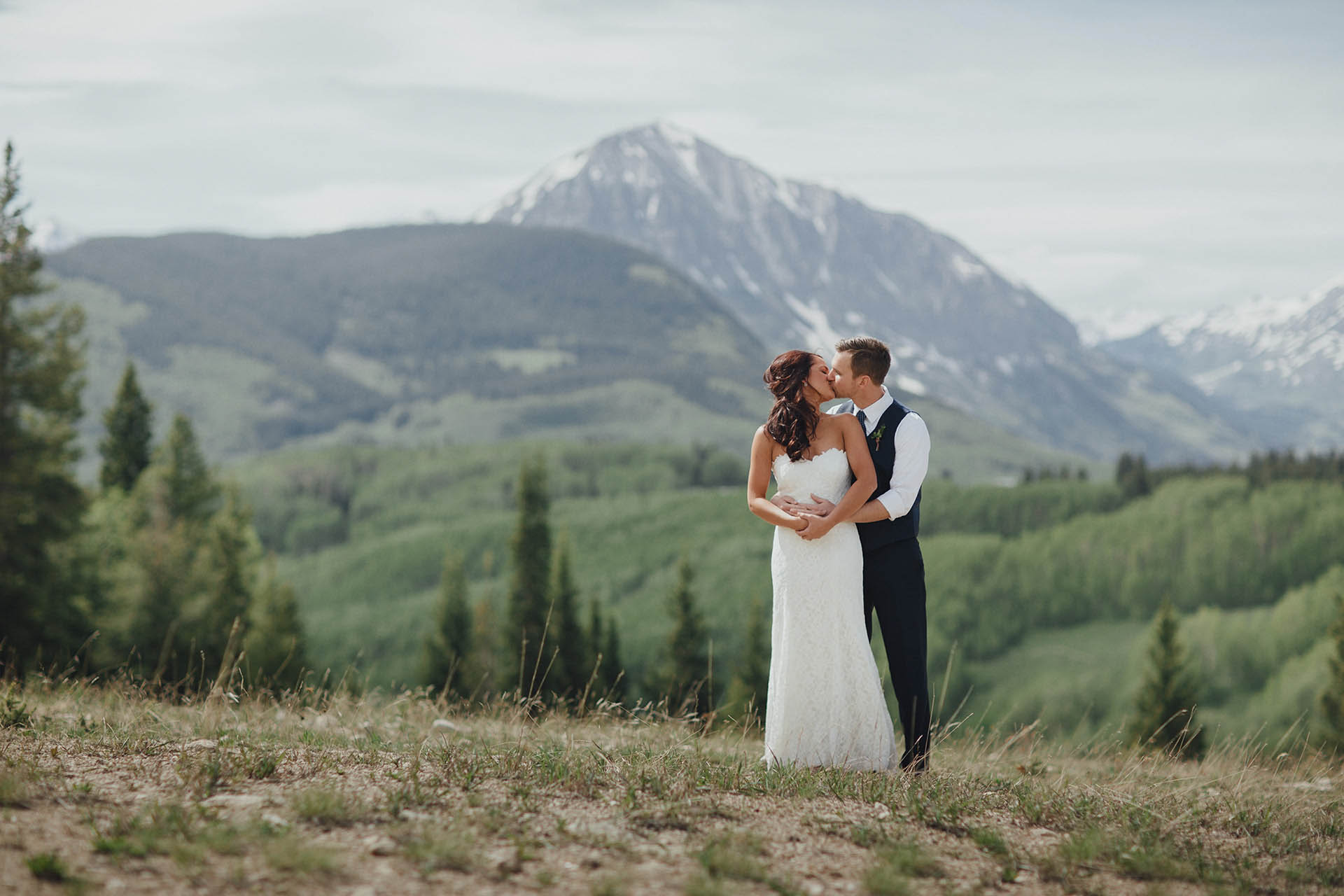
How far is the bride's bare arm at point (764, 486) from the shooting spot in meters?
7.52

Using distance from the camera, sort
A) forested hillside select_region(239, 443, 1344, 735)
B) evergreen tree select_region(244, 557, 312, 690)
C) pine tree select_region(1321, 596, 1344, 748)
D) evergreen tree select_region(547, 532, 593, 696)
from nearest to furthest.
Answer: pine tree select_region(1321, 596, 1344, 748) → evergreen tree select_region(244, 557, 312, 690) → evergreen tree select_region(547, 532, 593, 696) → forested hillside select_region(239, 443, 1344, 735)

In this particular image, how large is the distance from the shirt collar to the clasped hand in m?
0.74

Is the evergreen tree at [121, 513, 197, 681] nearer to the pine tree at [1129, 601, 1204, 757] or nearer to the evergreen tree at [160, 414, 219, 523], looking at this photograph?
the evergreen tree at [160, 414, 219, 523]

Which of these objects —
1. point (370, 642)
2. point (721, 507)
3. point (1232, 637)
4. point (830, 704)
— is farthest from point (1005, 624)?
point (830, 704)

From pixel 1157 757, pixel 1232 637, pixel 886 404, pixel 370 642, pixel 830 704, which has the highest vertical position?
pixel 886 404

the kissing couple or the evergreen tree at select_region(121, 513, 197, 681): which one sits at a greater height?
the kissing couple

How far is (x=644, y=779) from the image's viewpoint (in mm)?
6453

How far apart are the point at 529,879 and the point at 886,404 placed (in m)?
4.41

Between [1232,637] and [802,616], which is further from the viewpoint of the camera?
[1232,637]

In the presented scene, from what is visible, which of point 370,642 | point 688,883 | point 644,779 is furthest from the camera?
point 370,642

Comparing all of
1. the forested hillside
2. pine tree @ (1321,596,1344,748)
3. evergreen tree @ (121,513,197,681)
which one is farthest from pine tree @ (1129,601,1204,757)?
the forested hillside

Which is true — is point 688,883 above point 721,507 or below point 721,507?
above

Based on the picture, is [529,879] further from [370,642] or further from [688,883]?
[370,642]

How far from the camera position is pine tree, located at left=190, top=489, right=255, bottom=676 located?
3978 centimetres
